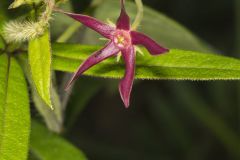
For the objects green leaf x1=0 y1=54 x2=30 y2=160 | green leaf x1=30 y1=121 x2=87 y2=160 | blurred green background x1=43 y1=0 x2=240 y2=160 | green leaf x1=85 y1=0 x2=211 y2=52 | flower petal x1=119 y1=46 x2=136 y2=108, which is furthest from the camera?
blurred green background x1=43 y1=0 x2=240 y2=160

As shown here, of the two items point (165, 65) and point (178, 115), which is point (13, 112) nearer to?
point (165, 65)

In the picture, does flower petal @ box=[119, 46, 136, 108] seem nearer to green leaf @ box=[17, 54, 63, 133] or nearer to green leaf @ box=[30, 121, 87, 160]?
green leaf @ box=[17, 54, 63, 133]

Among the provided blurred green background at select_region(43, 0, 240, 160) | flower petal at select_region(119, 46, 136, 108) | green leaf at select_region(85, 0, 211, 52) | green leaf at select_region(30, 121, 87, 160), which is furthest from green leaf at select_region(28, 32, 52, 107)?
blurred green background at select_region(43, 0, 240, 160)

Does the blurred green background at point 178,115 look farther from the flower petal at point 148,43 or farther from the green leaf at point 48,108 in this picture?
the flower petal at point 148,43

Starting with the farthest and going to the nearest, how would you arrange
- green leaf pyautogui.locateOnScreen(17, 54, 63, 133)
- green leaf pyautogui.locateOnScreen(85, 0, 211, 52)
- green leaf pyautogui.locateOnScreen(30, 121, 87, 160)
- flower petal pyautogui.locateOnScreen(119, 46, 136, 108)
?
green leaf pyautogui.locateOnScreen(85, 0, 211, 52)
green leaf pyautogui.locateOnScreen(30, 121, 87, 160)
green leaf pyautogui.locateOnScreen(17, 54, 63, 133)
flower petal pyautogui.locateOnScreen(119, 46, 136, 108)

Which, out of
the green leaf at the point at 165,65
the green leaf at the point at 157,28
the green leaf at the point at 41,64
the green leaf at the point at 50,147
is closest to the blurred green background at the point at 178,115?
the green leaf at the point at 157,28

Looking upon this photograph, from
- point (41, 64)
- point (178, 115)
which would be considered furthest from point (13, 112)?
point (178, 115)

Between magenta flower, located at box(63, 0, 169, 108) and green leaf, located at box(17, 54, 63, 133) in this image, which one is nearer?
magenta flower, located at box(63, 0, 169, 108)
